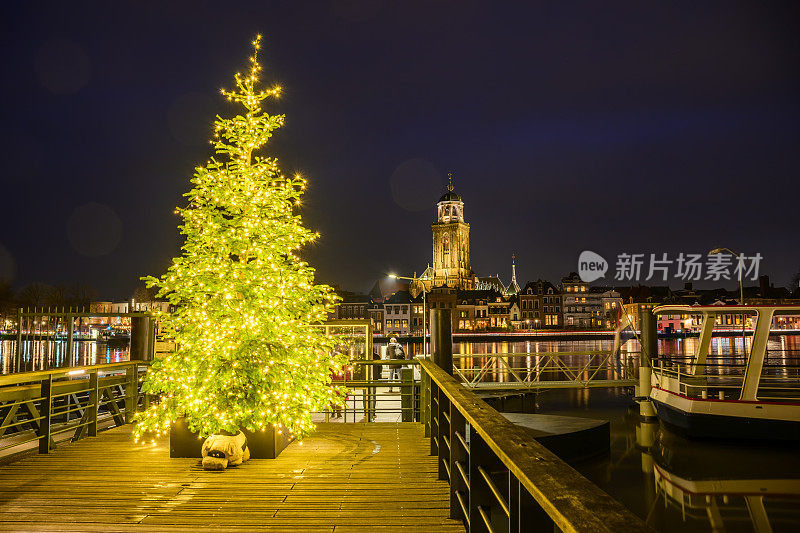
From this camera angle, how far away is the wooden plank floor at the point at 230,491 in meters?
5.23

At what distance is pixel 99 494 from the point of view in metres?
6.16

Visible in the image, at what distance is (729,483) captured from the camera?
15.7 m

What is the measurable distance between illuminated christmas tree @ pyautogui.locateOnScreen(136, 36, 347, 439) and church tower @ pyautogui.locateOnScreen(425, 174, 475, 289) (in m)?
148

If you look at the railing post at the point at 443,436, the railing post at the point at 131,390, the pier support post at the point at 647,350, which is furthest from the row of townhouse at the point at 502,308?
the railing post at the point at 443,436

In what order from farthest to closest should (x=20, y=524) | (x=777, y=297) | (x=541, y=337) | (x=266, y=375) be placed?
(x=777, y=297)
(x=541, y=337)
(x=266, y=375)
(x=20, y=524)

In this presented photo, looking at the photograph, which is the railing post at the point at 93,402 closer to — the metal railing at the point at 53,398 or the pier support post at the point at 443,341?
the metal railing at the point at 53,398

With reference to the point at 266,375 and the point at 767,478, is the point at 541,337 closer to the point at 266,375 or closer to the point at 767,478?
the point at 767,478

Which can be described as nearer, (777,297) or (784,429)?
(784,429)

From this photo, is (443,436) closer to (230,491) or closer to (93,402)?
(230,491)

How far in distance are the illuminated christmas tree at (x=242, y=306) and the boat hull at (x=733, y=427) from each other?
15.3m

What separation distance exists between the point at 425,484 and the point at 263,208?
436 cm

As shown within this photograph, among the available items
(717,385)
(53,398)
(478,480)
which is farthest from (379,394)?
(717,385)

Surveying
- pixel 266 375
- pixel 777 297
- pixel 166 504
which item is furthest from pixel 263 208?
pixel 777 297

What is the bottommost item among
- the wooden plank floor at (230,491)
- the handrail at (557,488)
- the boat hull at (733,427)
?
the boat hull at (733,427)
